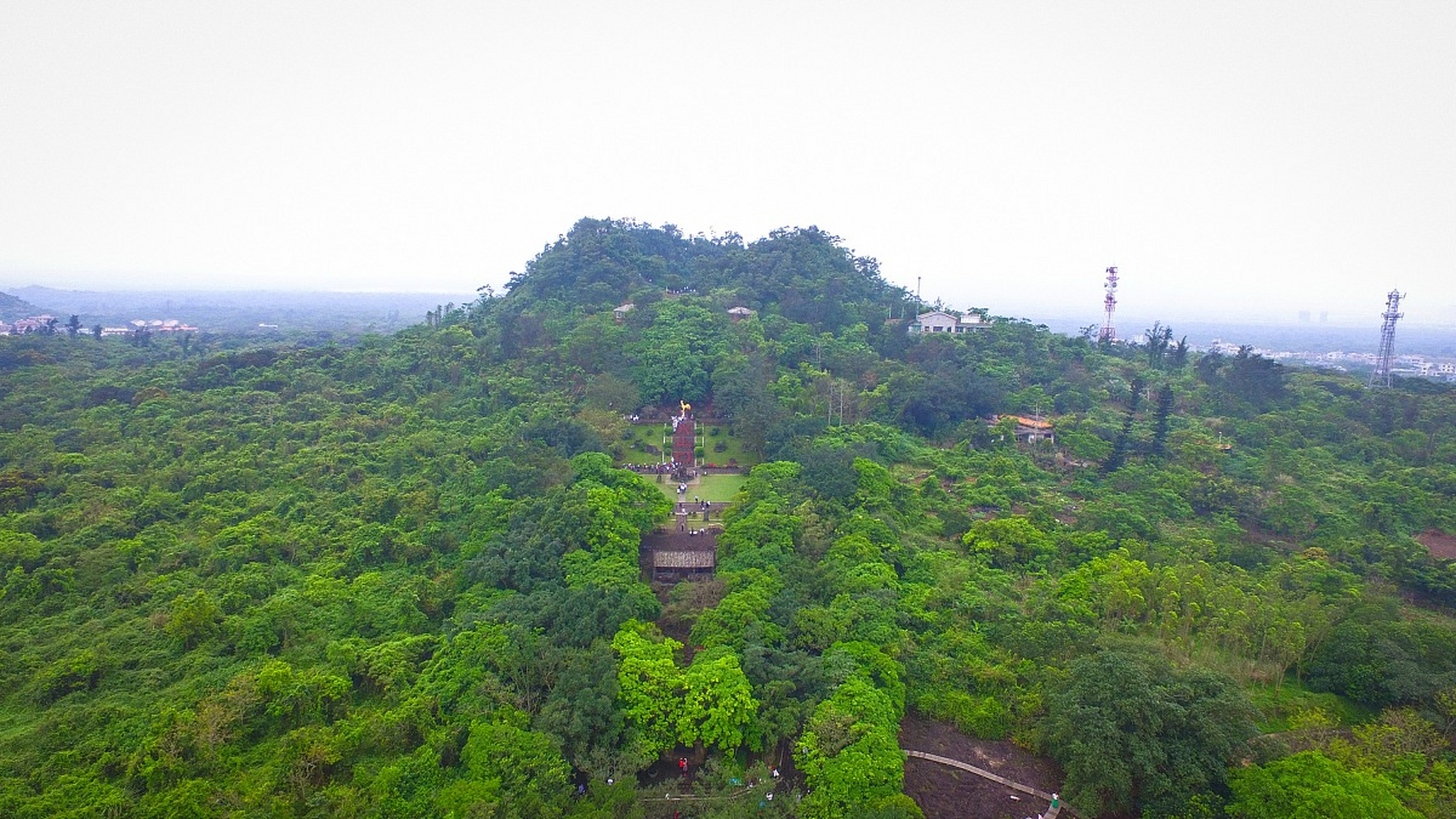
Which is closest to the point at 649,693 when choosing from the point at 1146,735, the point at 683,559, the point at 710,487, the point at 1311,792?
the point at 683,559

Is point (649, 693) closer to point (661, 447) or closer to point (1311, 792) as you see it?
point (1311, 792)

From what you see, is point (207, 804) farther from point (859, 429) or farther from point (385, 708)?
point (859, 429)

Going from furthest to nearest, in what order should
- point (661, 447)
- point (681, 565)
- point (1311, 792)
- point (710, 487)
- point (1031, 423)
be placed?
point (1031, 423)
point (661, 447)
point (710, 487)
point (681, 565)
point (1311, 792)

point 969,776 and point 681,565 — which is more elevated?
point 681,565

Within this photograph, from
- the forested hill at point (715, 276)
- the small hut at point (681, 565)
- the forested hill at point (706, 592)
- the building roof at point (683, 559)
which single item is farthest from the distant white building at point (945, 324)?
the small hut at point (681, 565)

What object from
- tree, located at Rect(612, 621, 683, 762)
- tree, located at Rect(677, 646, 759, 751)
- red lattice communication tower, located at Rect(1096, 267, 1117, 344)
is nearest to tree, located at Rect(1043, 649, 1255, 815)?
tree, located at Rect(677, 646, 759, 751)
